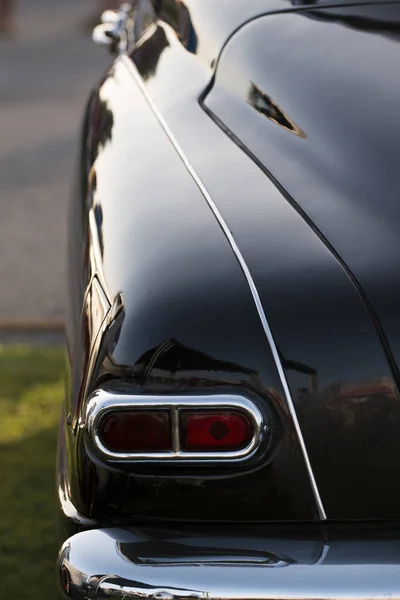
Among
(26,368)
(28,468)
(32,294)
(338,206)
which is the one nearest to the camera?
(338,206)

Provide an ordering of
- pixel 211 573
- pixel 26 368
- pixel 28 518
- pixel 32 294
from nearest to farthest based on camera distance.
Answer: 1. pixel 211 573
2. pixel 28 518
3. pixel 26 368
4. pixel 32 294

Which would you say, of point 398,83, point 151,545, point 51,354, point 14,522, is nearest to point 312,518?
point 151,545

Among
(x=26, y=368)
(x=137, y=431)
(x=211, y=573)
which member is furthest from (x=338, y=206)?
(x=26, y=368)

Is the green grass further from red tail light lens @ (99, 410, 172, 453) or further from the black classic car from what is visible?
red tail light lens @ (99, 410, 172, 453)

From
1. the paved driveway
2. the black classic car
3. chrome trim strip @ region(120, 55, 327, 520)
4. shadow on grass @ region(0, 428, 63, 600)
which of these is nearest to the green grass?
shadow on grass @ region(0, 428, 63, 600)

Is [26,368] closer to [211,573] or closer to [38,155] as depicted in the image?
[211,573]

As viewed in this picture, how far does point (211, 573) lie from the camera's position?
134 cm

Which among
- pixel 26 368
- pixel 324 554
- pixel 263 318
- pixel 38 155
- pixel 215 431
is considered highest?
pixel 263 318

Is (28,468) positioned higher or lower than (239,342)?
lower

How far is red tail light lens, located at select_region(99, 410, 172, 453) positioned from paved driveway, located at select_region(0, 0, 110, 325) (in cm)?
286

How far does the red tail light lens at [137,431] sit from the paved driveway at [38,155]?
286 centimetres

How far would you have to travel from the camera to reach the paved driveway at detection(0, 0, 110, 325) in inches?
181

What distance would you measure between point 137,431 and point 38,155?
226 inches

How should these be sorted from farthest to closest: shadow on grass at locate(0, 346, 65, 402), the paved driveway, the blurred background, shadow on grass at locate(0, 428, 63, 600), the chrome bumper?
the paved driveway, shadow on grass at locate(0, 346, 65, 402), the blurred background, shadow on grass at locate(0, 428, 63, 600), the chrome bumper
